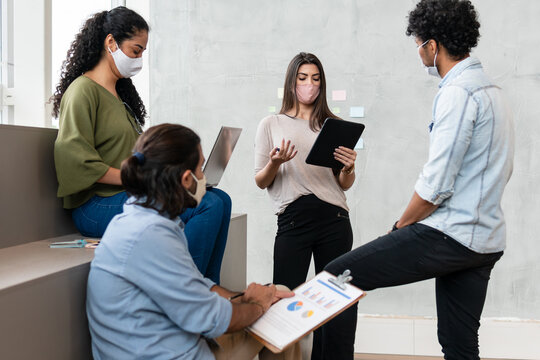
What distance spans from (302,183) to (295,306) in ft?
2.83

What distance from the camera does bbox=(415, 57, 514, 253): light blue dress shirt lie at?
4.63ft

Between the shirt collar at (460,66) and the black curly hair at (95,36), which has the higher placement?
the black curly hair at (95,36)

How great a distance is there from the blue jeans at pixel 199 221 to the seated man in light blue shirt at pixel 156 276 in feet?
1.56

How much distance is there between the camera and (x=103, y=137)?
1839 millimetres

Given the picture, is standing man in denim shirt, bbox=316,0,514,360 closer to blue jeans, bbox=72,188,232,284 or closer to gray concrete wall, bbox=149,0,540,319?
blue jeans, bbox=72,188,232,284

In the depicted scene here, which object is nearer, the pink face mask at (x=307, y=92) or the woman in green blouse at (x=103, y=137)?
the woman in green blouse at (x=103, y=137)

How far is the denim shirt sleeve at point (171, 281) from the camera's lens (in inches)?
43.5

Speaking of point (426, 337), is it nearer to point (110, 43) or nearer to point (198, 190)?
point (198, 190)

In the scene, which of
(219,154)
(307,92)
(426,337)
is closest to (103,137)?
(219,154)

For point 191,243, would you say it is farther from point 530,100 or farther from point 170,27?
point 530,100

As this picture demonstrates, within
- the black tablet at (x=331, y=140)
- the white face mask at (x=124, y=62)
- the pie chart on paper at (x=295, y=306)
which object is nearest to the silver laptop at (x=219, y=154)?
the black tablet at (x=331, y=140)

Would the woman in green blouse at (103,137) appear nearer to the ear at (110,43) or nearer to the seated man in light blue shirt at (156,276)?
the ear at (110,43)

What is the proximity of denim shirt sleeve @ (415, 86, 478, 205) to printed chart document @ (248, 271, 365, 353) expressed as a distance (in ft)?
1.29

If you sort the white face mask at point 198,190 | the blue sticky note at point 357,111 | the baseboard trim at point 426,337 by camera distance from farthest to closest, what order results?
the blue sticky note at point 357,111, the baseboard trim at point 426,337, the white face mask at point 198,190
